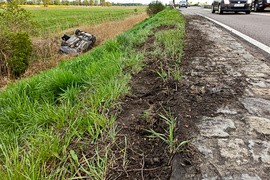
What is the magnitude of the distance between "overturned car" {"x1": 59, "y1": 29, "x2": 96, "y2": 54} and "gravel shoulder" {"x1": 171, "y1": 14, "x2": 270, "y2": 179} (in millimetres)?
7630

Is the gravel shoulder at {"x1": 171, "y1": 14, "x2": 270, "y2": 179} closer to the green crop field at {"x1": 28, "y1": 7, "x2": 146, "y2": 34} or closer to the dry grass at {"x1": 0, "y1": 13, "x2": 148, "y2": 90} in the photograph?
the dry grass at {"x1": 0, "y1": 13, "x2": 148, "y2": 90}

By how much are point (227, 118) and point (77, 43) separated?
31.0ft

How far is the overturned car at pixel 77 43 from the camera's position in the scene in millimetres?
9062

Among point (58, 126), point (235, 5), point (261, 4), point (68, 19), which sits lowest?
point (58, 126)

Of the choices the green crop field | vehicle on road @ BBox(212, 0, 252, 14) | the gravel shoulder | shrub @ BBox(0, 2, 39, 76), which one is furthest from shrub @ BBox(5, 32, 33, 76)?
vehicle on road @ BBox(212, 0, 252, 14)

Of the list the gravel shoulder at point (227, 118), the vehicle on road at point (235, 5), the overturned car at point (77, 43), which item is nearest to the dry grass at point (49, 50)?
the overturned car at point (77, 43)

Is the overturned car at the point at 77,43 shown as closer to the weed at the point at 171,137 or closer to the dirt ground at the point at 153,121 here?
the dirt ground at the point at 153,121

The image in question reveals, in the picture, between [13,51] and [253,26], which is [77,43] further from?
[253,26]

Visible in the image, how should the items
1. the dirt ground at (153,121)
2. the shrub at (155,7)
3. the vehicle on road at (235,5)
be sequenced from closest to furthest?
the dirt ground at (153,121), the vehicle on road at (235,5), the shrub at (155,7)

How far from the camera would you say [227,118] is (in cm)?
143

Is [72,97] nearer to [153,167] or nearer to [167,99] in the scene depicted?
[167,99]

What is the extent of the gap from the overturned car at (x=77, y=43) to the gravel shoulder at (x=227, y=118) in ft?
25.0

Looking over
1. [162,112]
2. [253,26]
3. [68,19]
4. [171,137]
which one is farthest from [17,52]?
[68,19]

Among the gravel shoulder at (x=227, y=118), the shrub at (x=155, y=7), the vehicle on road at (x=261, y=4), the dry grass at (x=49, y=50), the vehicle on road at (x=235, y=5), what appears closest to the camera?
the gravel shoulder at (x=227, y=118)
